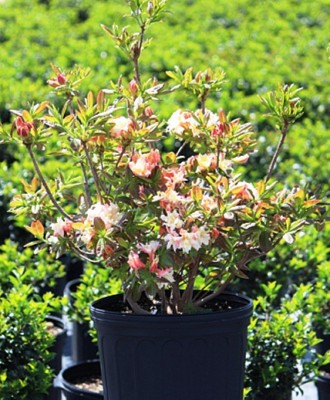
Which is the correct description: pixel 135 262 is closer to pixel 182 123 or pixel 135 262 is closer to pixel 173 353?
pixel 173 353

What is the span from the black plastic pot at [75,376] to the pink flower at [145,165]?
4.31 ft

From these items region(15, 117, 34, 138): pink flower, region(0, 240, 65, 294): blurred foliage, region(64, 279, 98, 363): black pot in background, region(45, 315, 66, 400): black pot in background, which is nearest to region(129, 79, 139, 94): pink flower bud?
region(15, 117, 34, 138): pink flower

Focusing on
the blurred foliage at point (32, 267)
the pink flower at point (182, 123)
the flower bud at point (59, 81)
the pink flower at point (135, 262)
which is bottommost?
the blurred foliage at point (32, 267)

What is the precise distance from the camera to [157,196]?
129 inches

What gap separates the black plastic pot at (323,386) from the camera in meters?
4.31

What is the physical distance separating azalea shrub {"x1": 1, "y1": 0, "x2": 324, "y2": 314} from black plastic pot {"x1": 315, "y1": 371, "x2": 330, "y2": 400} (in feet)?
3.29

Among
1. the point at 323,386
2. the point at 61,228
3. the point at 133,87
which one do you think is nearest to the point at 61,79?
the point at 133,87

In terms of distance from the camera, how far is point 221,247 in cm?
339

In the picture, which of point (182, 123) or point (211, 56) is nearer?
point (182, 123)

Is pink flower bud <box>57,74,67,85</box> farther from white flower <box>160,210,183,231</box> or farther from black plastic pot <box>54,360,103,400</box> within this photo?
black plastic pot <box>54,360,103,400</box>

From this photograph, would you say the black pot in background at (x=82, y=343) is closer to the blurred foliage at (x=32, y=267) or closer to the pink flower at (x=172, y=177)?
the blurred foliage at (x=32, y=267)

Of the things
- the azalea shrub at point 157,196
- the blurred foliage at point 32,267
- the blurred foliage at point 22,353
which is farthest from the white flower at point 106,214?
the blurred foliage at point 32,267

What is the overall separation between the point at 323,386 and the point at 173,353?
4.18 feet

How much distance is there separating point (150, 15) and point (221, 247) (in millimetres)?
869
